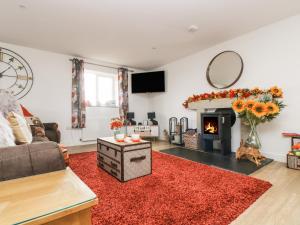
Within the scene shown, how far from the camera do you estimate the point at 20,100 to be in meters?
3.52

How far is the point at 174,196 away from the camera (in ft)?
5.38

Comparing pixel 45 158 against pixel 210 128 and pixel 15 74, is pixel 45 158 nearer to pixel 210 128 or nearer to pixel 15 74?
pixel 210 128

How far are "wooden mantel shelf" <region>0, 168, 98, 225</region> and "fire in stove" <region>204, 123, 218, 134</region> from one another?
2892 millimetres

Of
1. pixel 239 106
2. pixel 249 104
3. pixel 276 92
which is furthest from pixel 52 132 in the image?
pixel 276 92

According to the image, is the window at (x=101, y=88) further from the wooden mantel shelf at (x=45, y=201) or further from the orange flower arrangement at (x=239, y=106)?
the wooden mantel shelf at (x=45, y=201)

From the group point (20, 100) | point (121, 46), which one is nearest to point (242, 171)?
point (121, 46)

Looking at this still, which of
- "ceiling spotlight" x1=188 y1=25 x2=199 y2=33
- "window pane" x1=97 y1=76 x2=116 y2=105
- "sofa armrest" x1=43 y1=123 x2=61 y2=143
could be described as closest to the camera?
"ceiling spotlight" x1=188 y1=25 x2=199 y2=33

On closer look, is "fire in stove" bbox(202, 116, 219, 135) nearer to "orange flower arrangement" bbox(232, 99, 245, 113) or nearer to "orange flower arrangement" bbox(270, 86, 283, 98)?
"orange flower arrangement" bbox(232, 99, 245, 113)

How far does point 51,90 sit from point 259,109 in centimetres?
415

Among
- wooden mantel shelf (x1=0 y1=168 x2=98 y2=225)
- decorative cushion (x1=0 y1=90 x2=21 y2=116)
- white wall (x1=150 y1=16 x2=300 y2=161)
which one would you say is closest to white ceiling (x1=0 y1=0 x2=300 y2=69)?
white wall (x1=150 y1=16 x2=300 y2=161)

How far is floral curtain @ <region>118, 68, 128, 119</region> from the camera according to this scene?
4.87 metres

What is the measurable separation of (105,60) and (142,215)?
4.04m

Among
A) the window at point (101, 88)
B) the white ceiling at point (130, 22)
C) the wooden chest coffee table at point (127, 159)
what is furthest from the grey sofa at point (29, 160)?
the window at point (101, 88)

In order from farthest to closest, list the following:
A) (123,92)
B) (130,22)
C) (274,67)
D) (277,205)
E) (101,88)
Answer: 1. (123,92)
2. (101,88)
3. (274,67)
4. (130,22)
5. (277,205)
